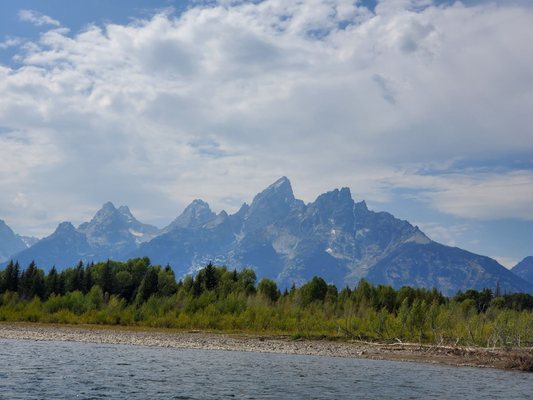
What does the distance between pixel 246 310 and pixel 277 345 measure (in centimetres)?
3349

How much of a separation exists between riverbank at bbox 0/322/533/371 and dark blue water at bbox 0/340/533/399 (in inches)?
295

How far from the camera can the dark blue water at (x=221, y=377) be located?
40.2 metres

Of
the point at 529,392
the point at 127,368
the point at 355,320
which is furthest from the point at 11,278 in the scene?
the point at 529,392

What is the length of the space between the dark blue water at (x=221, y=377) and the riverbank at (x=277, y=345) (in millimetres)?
7496

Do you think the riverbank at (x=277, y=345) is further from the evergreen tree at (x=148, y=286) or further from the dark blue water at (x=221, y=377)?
the evergreen tree at (x=148, y=286)

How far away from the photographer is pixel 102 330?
336ft

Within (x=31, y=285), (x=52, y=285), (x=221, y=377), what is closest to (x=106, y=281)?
(x=52, y=285)

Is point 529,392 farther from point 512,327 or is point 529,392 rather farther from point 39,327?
point 39,327

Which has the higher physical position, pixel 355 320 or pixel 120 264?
pixel 120 264

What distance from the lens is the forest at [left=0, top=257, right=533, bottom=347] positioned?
97750mm

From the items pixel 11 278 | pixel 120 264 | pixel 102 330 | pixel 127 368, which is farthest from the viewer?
pixel 120 264

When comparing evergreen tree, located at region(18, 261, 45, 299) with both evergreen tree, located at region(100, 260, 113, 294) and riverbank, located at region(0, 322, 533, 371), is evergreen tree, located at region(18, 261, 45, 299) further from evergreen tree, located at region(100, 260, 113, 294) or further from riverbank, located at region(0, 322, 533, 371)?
riverbank, located at region(0, 322, 533, 371)

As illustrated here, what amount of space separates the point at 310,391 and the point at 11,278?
12525 centimetres

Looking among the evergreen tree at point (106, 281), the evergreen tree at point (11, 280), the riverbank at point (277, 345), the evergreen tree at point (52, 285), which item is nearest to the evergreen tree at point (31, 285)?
the evergreen tree at point (52, 285)
